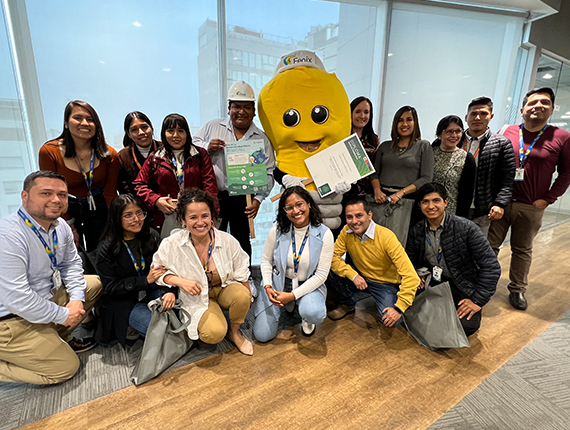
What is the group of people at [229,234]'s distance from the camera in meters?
1.51

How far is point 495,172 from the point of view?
89.4 inches

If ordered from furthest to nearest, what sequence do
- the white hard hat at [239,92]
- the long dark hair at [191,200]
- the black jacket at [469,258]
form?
the white hard hat at [239,92] → the black jacket at [469,258] → the long dark hair at [191,200]

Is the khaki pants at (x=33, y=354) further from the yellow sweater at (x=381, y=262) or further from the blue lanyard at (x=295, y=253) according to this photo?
the yellow sweater at (x=381, y=262)

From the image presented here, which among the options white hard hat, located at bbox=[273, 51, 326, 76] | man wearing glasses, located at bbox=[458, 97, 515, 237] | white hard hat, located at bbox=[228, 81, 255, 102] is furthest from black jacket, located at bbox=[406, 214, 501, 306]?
white hard hat, located at bbox=[228, 81, 255, 102]

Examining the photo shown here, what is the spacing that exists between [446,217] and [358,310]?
0.92m

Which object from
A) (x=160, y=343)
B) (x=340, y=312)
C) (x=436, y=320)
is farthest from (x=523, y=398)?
(x=160, y=343)

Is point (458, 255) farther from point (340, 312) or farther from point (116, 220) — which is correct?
point (116, 220)

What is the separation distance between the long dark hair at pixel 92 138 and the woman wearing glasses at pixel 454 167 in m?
2.32

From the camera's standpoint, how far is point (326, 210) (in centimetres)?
214

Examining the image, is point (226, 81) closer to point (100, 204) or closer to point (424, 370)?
point (100, 204)

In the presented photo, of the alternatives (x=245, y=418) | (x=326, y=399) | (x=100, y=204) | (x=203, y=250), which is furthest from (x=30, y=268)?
(x=326, y=399)

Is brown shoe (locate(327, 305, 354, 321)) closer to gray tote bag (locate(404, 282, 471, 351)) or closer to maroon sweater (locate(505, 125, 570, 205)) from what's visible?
gray tote bag (locate(404, 282, 471, 351))

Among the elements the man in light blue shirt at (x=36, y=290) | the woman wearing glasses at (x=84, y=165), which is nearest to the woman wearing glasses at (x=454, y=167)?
the woman wearing glasses at (x=84, y=165)

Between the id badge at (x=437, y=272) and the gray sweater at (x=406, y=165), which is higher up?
the gray sweater at (x=406, y=165)
